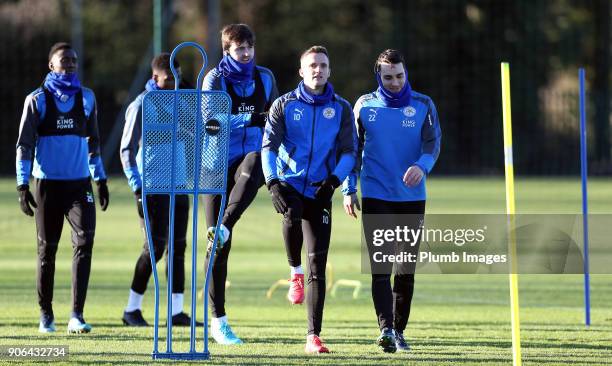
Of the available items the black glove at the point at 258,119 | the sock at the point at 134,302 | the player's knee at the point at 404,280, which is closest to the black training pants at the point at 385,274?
the player's knee at the point at 404,280

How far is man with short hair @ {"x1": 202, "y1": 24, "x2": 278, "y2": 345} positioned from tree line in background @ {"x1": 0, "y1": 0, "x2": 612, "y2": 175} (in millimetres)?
31125

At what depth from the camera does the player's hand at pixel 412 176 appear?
8.12m

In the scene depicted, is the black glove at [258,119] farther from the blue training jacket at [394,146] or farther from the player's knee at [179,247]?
the player's knee at [179,247]

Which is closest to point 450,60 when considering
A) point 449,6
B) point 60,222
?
point 449,6

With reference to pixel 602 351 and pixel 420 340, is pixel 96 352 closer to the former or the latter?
pixel 420 340

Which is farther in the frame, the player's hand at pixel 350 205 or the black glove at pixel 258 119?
the black glove at pixel 258 119

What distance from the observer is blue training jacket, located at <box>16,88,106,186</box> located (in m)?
9.49

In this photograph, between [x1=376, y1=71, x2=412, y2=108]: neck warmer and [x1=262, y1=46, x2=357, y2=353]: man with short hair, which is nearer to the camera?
[x1=262, y1=46, x2=357, y2=353]: man with short hair

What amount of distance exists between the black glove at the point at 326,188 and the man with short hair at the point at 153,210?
2112mm

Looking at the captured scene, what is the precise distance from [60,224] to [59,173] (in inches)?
16.8

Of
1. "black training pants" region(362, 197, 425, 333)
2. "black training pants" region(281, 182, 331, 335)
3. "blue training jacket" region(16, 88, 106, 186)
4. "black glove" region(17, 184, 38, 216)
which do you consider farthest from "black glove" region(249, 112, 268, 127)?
"black glove" region(17, 184, 38, 216)

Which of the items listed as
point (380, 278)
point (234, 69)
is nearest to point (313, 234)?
point (380, 278)

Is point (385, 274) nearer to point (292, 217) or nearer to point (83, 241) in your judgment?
point (292, 217)

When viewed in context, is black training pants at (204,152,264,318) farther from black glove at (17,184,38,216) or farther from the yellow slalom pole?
the yellow slalom pole
